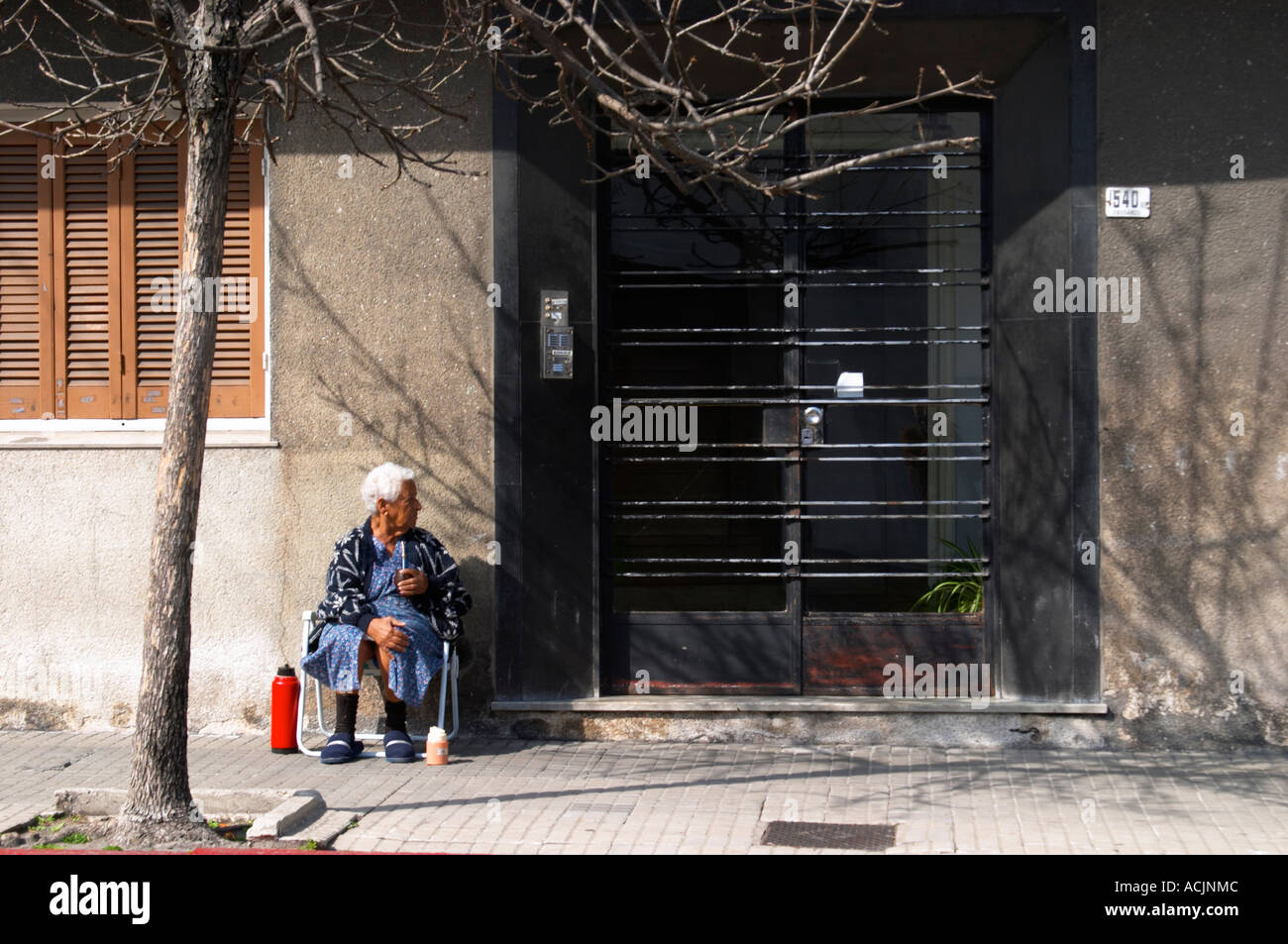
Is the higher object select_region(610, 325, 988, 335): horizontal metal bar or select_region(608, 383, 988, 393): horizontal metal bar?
select_region(610, 325, 988, 335): horizontal metal bar

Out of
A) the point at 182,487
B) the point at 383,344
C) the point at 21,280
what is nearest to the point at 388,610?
the point at 383,344

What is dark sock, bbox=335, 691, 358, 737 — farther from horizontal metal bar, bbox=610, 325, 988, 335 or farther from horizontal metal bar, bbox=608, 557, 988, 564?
horizontal metal bar, bbox=610, 325, 988, 335

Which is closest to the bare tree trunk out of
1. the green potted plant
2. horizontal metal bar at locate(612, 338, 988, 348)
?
horizontal metal bar at locate(612, 338, 988, 348)

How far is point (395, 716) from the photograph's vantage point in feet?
24.3

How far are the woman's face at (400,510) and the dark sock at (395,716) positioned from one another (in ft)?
2.93

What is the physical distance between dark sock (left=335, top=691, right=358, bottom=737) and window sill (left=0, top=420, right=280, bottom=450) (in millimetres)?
1529

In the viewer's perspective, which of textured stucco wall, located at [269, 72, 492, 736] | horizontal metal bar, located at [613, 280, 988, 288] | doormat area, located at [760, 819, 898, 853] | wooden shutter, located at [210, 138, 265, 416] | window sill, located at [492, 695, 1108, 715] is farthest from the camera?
wooden shutter, located at [210, 138, 265, 416]

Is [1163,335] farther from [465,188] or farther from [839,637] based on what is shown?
[465,188]

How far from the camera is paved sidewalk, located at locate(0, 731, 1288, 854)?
5871 mm

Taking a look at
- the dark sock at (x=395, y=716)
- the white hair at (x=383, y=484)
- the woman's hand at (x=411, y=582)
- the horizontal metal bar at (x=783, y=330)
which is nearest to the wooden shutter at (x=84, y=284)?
the white hair at (x=383, y=484)

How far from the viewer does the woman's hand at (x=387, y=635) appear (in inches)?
282

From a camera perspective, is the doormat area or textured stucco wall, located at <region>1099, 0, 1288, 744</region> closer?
the doormat area

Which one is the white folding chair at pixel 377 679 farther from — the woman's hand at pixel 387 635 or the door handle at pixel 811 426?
the door handle at pixel 811 426

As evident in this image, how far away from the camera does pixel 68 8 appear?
795 cm
